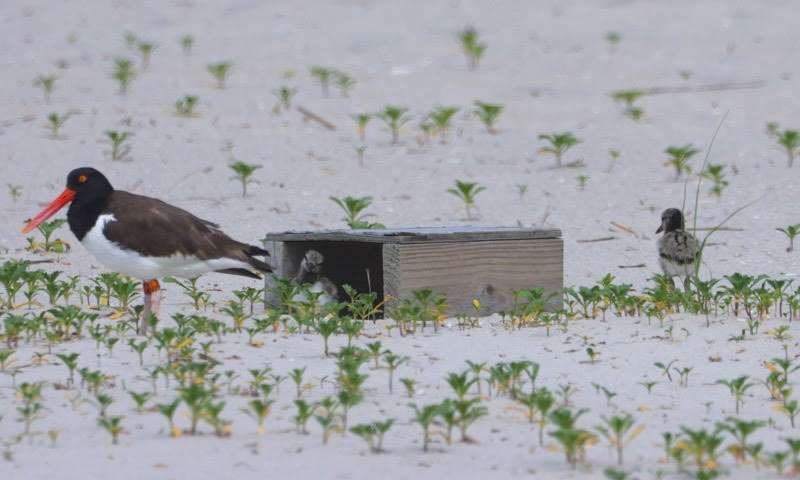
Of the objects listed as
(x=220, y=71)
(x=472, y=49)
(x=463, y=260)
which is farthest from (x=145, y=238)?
(x=472, y=49)

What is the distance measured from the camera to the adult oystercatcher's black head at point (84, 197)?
7.08 meters

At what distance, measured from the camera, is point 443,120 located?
13211 millimetres

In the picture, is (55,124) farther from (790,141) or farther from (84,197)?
→ (790,141)

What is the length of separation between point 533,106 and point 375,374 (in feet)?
33.4

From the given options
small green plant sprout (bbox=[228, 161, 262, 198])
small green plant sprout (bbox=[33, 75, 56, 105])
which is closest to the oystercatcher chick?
small green plant sprout (bbox=[228, 161, 262, 198])

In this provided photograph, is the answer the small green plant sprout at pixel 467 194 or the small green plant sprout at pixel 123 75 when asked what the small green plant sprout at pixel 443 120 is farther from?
the small green plant sprout at pixel 123 75

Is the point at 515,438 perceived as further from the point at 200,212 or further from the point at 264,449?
the point at 200,212

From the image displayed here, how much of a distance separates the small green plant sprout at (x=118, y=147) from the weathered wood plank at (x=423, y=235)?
15.3ft

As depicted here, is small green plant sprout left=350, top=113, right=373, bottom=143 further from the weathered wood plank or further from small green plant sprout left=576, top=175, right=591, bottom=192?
the weathered wood plank

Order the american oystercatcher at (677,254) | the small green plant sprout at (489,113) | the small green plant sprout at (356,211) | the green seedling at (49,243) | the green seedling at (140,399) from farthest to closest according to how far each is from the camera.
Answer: the small green plant sprout at (489,113) < the green seedling at (49,243) < the small green plant sprout at (356,211) < the american oystercatcher at (677,254) < the green seedling at (140,399)

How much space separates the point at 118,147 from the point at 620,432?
930 cm

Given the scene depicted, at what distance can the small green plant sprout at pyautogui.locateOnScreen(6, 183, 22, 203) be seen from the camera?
35.7ft

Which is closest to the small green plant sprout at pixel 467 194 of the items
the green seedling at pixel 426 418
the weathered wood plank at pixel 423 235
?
the weathered wood plank at pixel 423 235

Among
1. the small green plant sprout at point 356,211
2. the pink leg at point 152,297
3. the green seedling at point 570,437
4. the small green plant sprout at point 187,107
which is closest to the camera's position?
the green seedling at point 570,437
